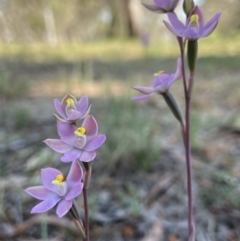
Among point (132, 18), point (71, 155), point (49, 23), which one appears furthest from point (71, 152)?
point (49, 23)

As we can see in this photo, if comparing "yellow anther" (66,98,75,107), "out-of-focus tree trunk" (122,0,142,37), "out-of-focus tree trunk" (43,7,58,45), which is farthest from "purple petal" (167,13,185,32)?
"out-of-focus tree trunk" (43,7,58,45)

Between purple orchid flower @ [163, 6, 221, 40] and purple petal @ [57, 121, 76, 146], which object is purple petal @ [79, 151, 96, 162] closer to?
purple petal @ [57, 121, 76, 146]

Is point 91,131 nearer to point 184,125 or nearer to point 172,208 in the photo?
point 184,125

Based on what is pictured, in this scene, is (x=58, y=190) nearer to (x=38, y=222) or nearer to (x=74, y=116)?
(x=74, y=116)

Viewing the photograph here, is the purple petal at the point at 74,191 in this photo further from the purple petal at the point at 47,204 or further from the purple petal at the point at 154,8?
the purple petal at the point at 154,8

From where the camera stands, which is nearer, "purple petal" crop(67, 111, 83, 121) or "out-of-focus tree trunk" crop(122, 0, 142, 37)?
"purple petal" crop(67, 111, 83, 121)

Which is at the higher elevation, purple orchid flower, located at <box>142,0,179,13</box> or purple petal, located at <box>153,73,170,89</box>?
purple orchid flower, located at <box>142,0,179,13</box>

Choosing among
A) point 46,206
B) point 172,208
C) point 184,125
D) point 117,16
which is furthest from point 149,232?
point 117,16
